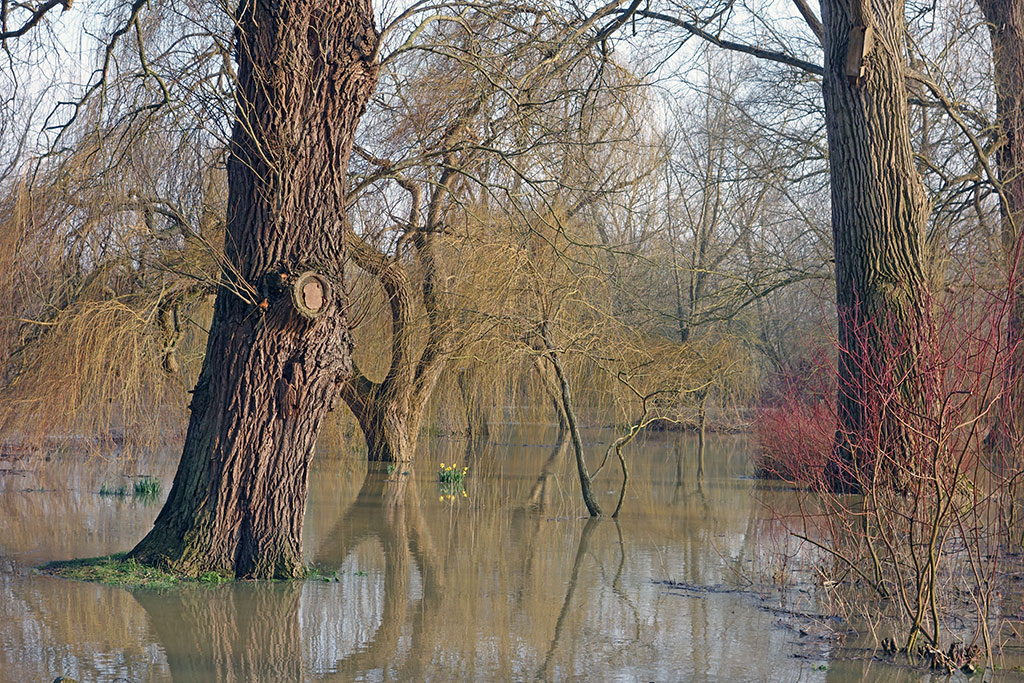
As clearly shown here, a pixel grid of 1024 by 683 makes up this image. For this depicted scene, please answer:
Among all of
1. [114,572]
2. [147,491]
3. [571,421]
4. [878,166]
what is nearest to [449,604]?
[114,572]

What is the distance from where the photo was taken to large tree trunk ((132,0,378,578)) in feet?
24.8

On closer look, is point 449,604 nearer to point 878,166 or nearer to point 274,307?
point 274,307

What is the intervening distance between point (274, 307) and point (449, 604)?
2.34m

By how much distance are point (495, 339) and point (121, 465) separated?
20.4 ft

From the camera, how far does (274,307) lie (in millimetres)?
7590

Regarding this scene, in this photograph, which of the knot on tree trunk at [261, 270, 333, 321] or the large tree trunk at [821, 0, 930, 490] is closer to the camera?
the knot on tree trunk at [261, 270, 333, 321]

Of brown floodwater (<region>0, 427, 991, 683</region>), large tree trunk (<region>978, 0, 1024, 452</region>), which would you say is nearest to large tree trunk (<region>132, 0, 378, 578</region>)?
brown floodwater (<region>0, 427, 991, 683</region>)

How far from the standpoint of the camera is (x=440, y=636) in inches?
249

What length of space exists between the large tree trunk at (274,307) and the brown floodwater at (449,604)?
460 millimetres

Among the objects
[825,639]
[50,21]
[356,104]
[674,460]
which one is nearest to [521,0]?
[356,104]

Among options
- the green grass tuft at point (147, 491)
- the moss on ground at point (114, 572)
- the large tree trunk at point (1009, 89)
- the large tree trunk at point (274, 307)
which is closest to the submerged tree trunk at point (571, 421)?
the large tree trunk at point (274, 307)

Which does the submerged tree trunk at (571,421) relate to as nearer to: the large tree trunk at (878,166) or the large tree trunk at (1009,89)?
the large tree trunk at (878,166)

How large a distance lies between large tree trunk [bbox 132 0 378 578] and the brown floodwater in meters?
0.46

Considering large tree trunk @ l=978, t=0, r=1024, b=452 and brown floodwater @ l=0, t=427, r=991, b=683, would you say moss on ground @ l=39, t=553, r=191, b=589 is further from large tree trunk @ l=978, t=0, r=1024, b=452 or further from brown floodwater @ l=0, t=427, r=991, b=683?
large tree trunk @ l=978, t=0, r=1024, b=452
